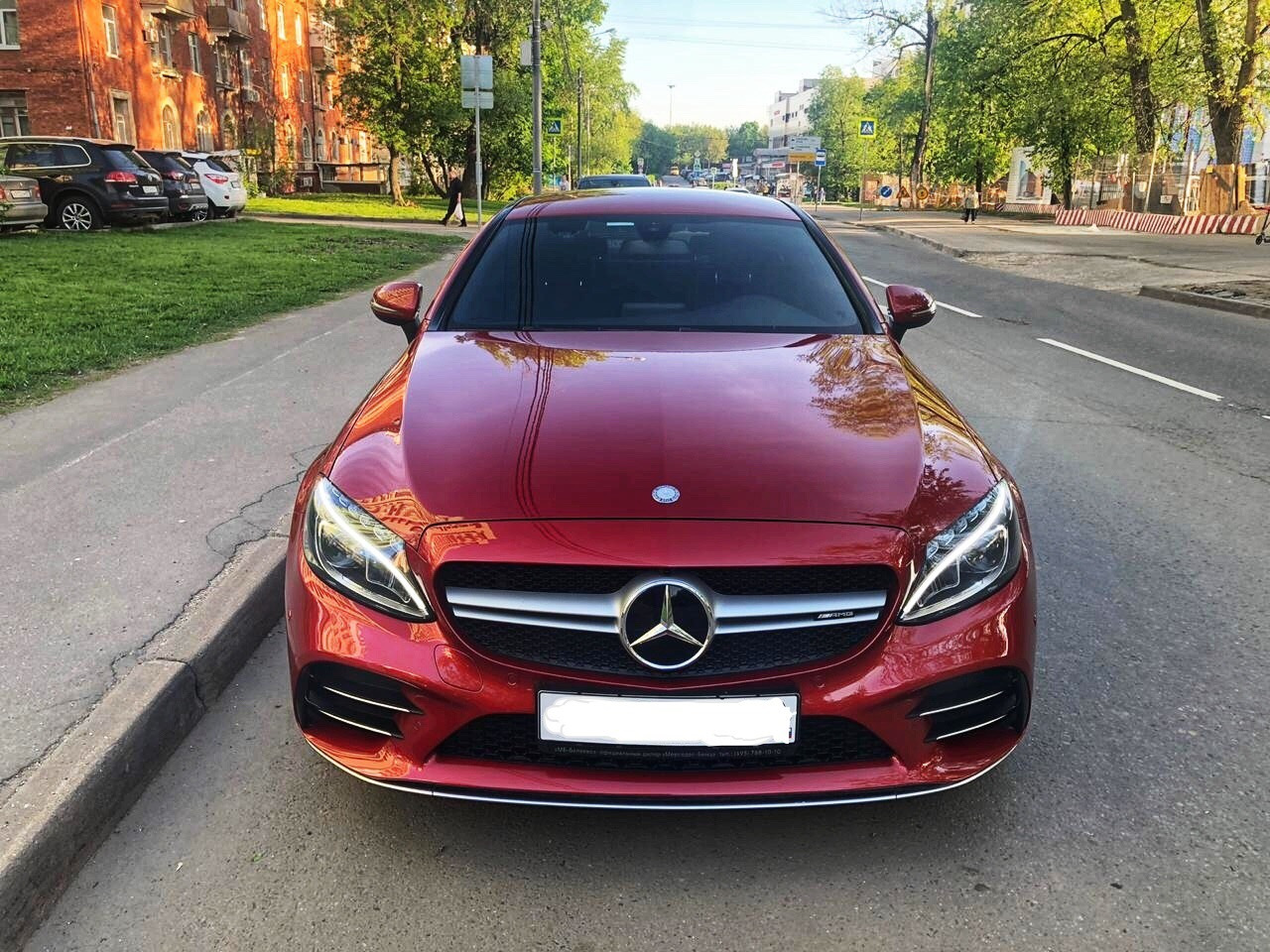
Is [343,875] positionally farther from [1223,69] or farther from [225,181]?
[1223,69]

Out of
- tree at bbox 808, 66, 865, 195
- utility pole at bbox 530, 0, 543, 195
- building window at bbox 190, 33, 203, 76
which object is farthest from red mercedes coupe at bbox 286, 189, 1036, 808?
tree at bbox 808, 66, 865, 195

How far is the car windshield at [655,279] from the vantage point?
3.64 m

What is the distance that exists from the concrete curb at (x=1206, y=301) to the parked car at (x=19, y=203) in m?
18.1

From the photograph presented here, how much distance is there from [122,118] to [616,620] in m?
37.4

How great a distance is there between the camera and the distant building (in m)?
164

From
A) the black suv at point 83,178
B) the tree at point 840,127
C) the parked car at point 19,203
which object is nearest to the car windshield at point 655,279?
the parked car at point 19,203

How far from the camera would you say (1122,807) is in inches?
102

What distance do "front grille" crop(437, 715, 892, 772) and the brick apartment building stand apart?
3477 cm

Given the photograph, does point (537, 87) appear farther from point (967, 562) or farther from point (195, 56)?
point (967, 562)

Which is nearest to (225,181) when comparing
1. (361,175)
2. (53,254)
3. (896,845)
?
(53,254)

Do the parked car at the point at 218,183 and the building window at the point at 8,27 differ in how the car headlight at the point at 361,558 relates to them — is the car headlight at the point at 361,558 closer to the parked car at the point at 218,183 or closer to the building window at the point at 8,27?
the parked car at the point at 218,183

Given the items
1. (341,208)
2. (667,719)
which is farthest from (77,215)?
(667,719)

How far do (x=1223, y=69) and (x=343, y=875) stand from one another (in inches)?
1343

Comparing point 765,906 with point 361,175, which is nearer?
point 765,906
